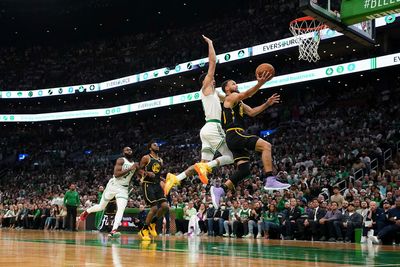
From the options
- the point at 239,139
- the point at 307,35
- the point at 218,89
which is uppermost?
the point at 307,35

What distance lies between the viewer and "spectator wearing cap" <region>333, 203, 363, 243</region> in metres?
13.4

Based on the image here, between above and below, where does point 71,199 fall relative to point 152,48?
below

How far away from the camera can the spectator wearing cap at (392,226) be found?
12.4 meters

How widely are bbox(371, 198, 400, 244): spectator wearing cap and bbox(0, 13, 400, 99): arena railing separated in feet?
42.7

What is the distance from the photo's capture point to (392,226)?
40.6 ft

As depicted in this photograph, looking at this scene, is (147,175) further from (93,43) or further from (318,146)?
(93,43)

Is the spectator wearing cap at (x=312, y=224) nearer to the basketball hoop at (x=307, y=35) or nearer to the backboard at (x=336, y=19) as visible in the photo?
the basketball hoop at (x=307, y=35)

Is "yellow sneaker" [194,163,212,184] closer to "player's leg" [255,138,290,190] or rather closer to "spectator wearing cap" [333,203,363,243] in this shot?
"player's leg" [255,138,290,190]

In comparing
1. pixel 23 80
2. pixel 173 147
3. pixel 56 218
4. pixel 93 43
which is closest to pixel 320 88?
pixel 173 147

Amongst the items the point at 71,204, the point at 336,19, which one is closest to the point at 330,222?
the point at 336,19

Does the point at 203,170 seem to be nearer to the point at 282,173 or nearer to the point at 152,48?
the point at 282,173

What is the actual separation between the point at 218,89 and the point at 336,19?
9.21 metres

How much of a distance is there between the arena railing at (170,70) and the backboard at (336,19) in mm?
12787

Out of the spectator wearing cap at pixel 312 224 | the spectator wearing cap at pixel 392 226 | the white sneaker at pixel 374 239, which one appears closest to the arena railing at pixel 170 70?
the spectator wearing cap at pixel 312 224
